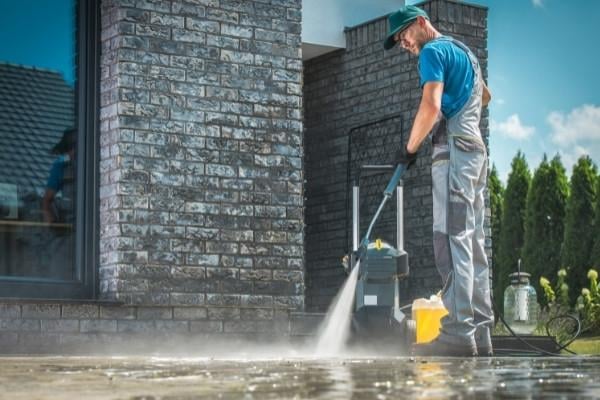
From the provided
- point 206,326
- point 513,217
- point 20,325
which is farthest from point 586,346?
point 513,217

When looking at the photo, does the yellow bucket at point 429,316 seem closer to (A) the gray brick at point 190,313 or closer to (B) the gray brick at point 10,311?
(A) the gray brick at point 190,313

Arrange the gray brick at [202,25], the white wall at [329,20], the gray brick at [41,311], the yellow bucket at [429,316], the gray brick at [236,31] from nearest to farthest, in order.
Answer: the yellow bucket at [429,316] < the gray brick at [41,311] < the gray brick at [202,25] < the gray brick at [236,31] < the white wall at [329,20]

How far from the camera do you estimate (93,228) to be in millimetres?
9375

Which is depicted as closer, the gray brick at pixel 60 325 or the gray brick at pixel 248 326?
the gray brick at pixel 60 325

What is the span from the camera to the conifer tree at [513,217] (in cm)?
2066

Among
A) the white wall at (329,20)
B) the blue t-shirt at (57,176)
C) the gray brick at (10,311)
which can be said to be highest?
the white wall at (329,20)

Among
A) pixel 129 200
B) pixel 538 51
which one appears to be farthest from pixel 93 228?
pixel 538 51

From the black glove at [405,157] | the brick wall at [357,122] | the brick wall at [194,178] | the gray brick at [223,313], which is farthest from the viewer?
the brick wall at [357,122]

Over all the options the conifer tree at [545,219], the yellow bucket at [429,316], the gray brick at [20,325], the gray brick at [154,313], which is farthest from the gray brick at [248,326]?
the conifer tree at [545,219]

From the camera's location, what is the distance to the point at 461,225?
6.95 m

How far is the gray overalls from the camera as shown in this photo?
273 inches

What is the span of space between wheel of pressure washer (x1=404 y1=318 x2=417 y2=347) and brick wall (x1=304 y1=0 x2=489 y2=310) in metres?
3.97

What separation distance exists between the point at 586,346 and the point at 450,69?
24.5ft

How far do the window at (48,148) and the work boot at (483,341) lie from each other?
10.7 feet
